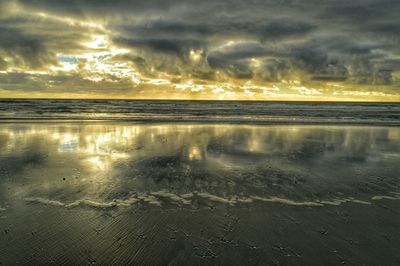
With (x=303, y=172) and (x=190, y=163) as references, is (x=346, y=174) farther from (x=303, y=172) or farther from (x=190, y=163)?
(x=190, y=163)

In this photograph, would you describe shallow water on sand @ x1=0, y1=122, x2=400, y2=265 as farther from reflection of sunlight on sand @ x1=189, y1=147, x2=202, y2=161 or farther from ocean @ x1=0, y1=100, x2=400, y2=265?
reflection of sunlight on sand @ x1=189, y1=147, x2=202, y2=161

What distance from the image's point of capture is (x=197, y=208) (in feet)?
24.9

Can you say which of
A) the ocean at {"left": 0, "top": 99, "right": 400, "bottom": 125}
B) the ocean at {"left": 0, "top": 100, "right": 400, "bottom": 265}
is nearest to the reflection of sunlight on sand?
the ocean at {"left": 0, "top": 100, "right": 400, "bottom": 265}

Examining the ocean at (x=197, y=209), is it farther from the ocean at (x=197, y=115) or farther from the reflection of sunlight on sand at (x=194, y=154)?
the ocean at (x=197, y=115)

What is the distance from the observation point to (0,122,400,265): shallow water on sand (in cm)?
544

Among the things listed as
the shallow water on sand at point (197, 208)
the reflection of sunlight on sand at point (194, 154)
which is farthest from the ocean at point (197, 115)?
the shallow water on sand at point (197, 208)

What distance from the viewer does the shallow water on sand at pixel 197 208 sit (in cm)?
544

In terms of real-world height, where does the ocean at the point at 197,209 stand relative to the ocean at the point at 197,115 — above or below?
below

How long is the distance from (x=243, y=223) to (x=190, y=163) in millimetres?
6409

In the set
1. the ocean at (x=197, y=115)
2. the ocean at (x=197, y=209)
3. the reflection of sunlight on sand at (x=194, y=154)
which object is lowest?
the ocean at (x=197, y=209)

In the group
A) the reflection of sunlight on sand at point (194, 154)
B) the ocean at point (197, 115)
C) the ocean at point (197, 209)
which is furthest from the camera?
the ocean at point (197, 115)

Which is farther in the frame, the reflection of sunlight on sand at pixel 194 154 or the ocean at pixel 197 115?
the ocean at pixel 197 115

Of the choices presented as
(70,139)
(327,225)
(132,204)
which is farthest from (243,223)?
(70,139)

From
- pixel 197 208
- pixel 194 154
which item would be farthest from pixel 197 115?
pixel 197 208
